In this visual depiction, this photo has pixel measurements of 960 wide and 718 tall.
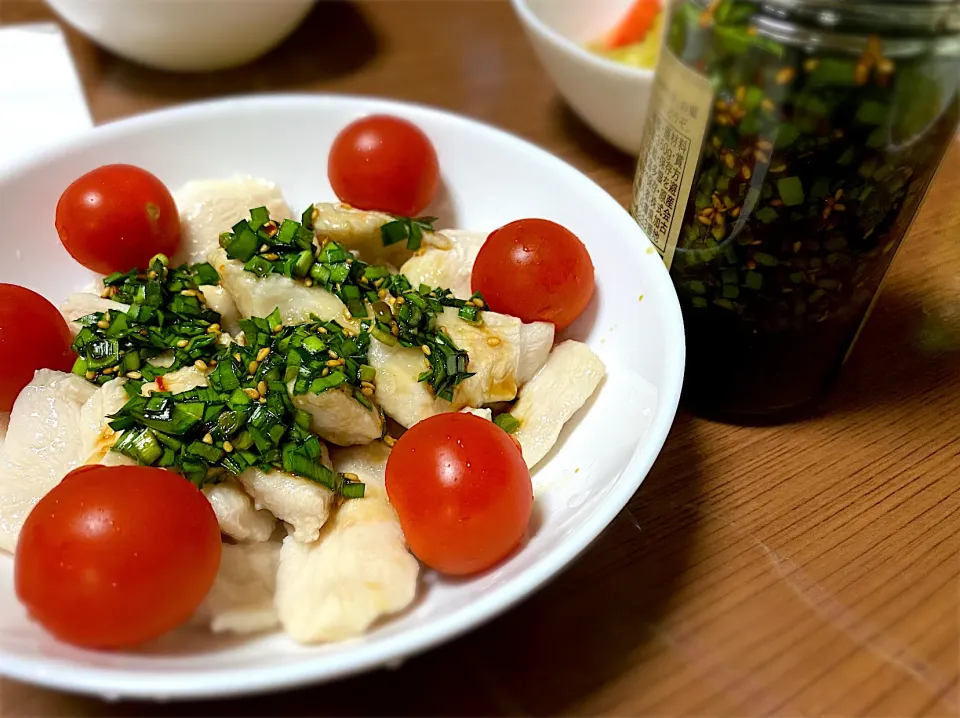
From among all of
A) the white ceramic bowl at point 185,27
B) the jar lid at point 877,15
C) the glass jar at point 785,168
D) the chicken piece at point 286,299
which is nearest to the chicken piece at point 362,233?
the chicken piece at point 286,299

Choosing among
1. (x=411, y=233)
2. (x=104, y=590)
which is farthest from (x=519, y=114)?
(x=104, y=590)

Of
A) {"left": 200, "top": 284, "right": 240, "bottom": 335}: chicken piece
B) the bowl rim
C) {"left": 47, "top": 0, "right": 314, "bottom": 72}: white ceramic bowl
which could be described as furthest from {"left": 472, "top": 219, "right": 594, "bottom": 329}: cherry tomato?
{"left": 47, "top": 0, "right": 314, "bottom": 72}: white ceramic bowl

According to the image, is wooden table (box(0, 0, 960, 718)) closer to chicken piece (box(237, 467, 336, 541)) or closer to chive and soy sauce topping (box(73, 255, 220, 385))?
chicken piece (box(237, 467, 336, 541))

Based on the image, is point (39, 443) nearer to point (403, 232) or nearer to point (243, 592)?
point (243, 592)

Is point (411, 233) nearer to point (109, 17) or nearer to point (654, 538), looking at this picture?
point (654, 538)

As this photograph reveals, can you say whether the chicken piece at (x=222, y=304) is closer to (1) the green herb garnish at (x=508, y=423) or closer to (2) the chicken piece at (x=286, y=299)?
(2) the chicken piece at (x=286, y=299)
